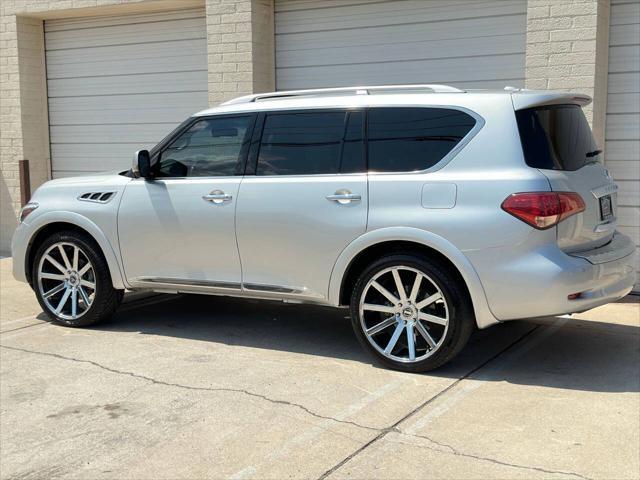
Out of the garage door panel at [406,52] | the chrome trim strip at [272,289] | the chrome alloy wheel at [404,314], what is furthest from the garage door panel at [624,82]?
the chrome trim strip at [272,289]

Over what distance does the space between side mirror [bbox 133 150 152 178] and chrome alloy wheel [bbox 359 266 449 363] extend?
6.84 feet

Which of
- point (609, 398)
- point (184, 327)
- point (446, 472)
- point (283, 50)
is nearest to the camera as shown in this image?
point (446, 472)

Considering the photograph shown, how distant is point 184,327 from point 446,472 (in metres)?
3.41

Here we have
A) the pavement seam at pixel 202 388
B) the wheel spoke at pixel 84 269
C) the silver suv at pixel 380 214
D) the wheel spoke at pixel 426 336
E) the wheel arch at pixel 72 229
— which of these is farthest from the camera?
the wheel spoke at pixel 84 269

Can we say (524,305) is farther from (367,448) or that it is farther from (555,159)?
(367,448)

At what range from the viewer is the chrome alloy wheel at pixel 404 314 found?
17.6ft

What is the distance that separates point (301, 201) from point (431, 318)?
4.09ft

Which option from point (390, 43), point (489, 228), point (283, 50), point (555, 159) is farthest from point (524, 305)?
point (283, 50)

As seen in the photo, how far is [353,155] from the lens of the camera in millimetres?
5672

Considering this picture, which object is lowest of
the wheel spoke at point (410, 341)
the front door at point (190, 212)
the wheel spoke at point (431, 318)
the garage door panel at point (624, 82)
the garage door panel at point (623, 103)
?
the wheel spoke at point (410, 341)

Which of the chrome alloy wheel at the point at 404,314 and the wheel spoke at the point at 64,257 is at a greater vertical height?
the wheel spoke at the point at 64,257

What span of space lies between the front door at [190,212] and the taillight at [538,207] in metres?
2.09

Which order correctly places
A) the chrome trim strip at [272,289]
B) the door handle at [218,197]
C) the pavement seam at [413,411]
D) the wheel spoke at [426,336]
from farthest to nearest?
the door handle at [218,197] < the chrome trim strip at [272,289] < the wheel spoke at [426,336] < the pavement seam at [413,411]

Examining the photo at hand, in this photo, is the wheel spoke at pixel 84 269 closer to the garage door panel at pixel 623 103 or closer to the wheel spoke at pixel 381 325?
the wheel spoke at pixel 381 325
